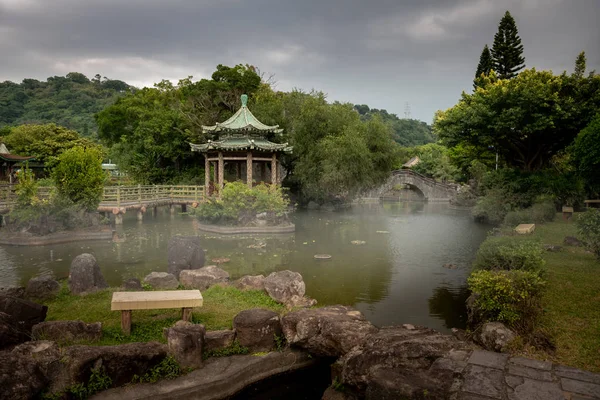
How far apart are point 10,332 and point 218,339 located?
2.80 m

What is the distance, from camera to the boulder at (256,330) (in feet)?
22.5

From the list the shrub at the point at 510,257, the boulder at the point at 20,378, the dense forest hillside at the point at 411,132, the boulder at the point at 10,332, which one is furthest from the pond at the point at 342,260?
the dense forest hillside at the point at 411,132

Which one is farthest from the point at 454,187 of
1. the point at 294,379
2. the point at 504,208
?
the point at 294,379

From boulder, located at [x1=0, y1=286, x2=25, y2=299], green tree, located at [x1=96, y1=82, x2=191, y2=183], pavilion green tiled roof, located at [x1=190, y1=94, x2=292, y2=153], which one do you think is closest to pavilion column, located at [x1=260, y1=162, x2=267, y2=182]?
green tree, located at [x1=96, y1=82, x2=191, y2=183]

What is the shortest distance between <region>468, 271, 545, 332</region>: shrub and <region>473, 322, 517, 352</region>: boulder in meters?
0.29

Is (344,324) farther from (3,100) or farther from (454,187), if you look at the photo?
(3,100)

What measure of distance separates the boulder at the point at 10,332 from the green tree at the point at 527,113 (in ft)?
63.1

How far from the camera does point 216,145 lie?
2414cm

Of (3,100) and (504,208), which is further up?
(3,100)

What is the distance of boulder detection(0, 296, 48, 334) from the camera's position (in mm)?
6543

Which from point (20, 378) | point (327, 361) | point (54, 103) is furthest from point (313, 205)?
point (54, 103)

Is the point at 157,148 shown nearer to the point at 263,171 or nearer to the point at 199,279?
the point at 263,171

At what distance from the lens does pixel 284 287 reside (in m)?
9.13

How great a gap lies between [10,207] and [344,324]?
56.2ft
